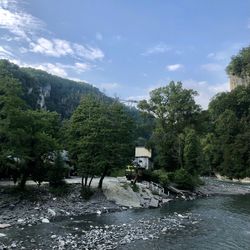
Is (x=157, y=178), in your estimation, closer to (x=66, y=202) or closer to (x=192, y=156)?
(x=192, y=156)

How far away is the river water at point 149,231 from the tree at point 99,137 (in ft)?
22.3

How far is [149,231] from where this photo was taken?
27422 millimetres

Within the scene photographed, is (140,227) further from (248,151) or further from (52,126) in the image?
(248,151)

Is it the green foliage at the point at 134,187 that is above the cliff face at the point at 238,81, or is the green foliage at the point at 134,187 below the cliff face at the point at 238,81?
below

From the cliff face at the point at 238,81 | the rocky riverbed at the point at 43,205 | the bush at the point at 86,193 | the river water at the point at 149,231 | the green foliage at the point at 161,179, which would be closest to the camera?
the river water at the point at 149,231

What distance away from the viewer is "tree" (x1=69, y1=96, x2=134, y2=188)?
40062 millimetres

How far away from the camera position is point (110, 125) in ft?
140

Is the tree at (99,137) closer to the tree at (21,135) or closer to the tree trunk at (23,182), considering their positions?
the tree at (21,135)

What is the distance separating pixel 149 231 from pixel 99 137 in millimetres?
15054

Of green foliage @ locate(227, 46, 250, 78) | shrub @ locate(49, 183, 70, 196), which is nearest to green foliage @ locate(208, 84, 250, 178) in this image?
green foliage @ locate(227, 46, 250, 78)

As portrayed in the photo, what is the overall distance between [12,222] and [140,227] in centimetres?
919

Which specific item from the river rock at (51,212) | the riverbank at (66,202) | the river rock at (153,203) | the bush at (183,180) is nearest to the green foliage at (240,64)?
the bush at (183,180)

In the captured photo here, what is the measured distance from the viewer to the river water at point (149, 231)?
23.5 m

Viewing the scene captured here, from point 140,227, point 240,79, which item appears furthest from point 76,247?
point 240,79
